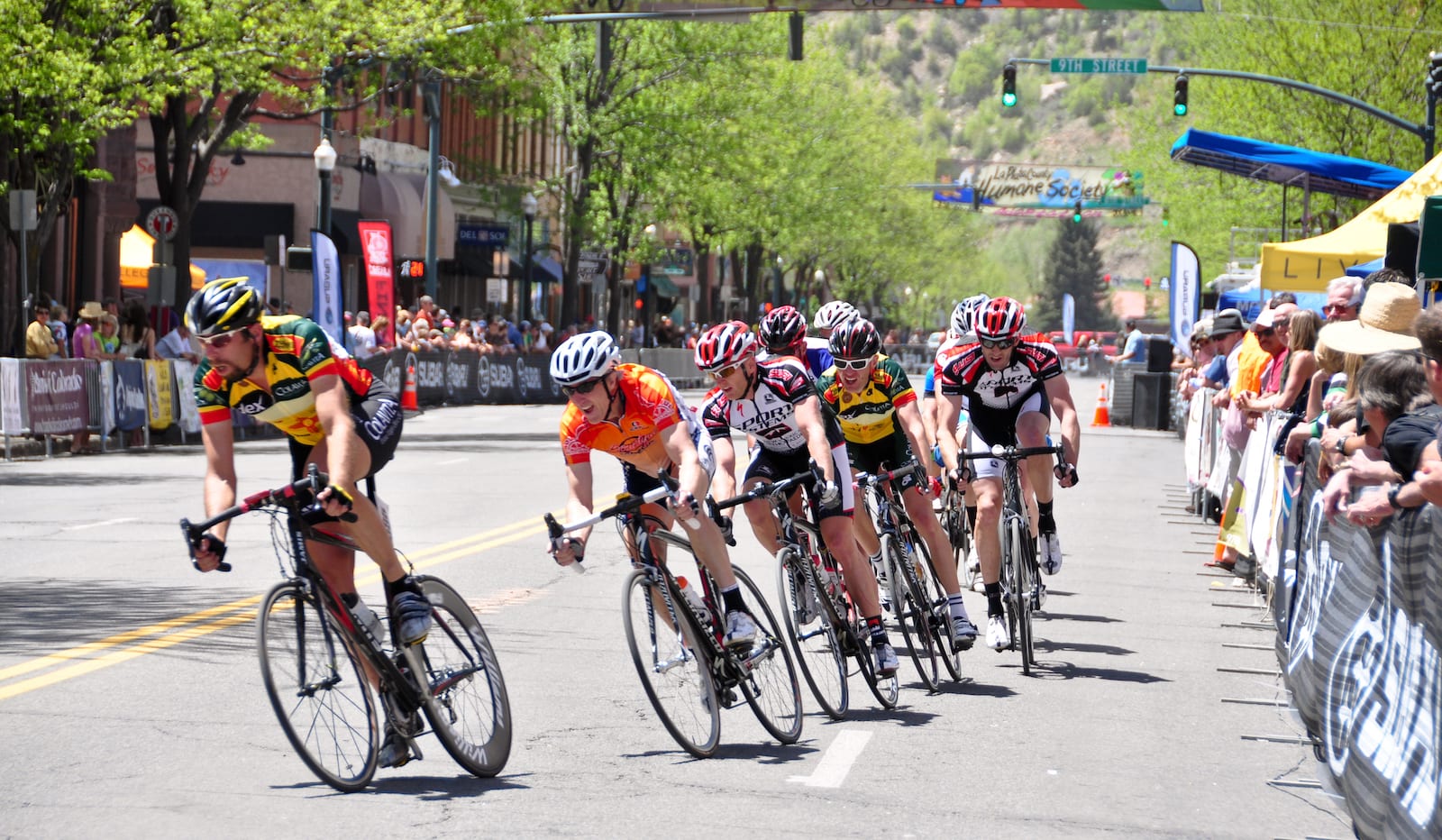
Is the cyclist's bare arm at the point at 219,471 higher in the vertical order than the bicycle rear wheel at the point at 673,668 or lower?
higher

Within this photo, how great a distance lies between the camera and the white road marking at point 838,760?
7.48 m

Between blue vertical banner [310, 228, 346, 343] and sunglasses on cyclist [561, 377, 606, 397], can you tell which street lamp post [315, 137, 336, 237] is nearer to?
blue vertical banner [310, 228, 346, 343]

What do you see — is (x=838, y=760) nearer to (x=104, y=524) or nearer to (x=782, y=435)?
(x=782, y=435)

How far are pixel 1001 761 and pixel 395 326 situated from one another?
31.8 m

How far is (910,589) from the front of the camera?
9.66 meters

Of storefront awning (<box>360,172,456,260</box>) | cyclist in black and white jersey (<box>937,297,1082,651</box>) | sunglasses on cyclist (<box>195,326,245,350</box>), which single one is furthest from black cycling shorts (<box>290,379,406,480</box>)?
storefront awning (<box>360,172,456,260</box>)

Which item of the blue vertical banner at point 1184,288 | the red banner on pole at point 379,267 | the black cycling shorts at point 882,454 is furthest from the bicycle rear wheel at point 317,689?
the red banner on pole at point 379,267

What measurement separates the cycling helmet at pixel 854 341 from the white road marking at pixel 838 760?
91.7 inches

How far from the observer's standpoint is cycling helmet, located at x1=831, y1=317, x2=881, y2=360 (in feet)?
33.7

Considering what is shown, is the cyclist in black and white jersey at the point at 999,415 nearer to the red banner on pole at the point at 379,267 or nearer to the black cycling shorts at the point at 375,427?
the black cycling shorts at the point at 375,427

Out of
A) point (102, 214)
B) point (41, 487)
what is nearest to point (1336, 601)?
point (41, 487)

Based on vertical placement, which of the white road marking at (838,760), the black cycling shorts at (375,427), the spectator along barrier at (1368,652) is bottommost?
the white road marking at (838,760)

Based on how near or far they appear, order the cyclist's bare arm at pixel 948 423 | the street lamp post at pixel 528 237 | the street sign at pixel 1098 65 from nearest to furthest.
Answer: the cyclist's bare arm at pixel 948 423
the street sign at pixel 1098 65
the street lamp post at pixel 528 237

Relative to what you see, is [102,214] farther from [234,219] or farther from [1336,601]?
[1336,601]
